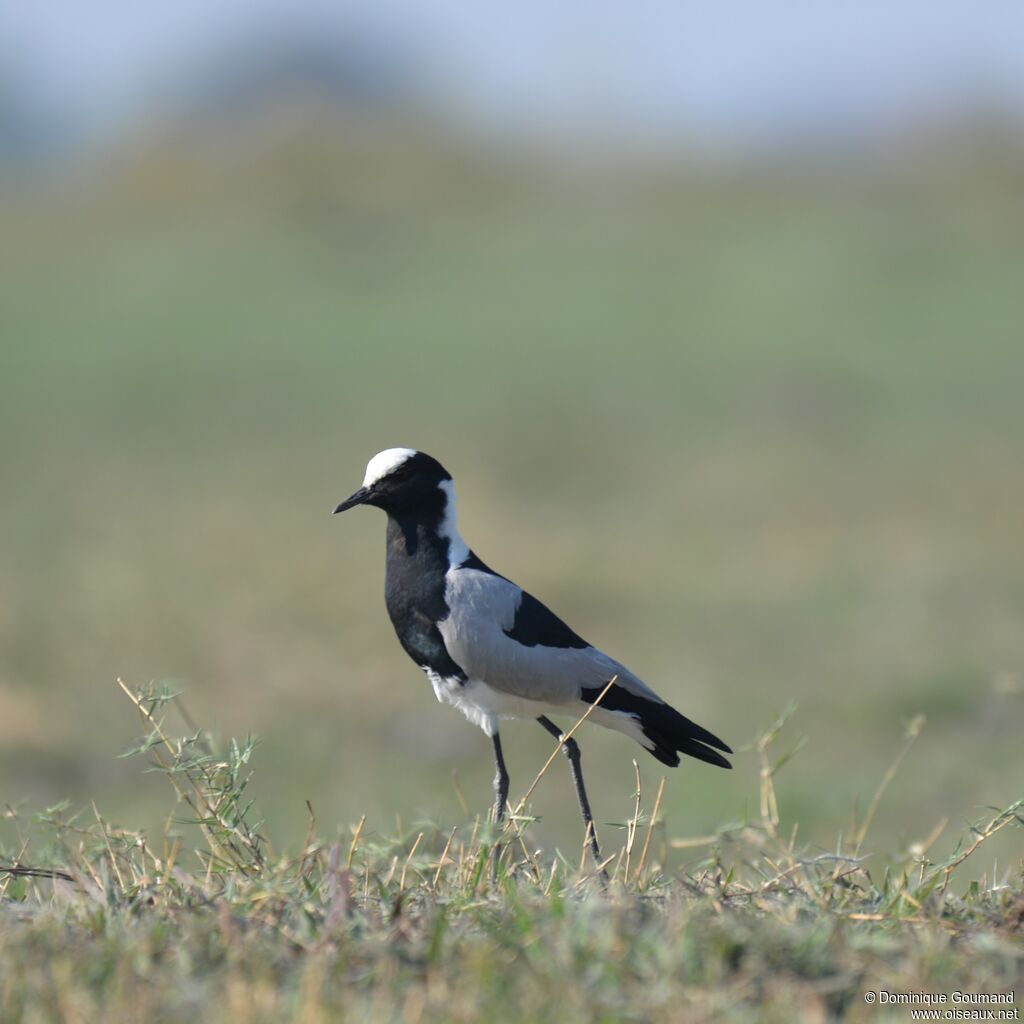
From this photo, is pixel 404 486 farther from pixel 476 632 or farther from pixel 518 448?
pixel 518 448

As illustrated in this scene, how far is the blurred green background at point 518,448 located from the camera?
31.0 ft

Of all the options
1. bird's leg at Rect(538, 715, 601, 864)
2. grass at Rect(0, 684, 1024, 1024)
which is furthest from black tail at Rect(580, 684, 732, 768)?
grass at Rect(0, 684, 1024, 1024)

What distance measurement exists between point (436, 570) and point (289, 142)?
3142 cm

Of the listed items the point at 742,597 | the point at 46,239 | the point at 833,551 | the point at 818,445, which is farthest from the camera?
the point at 46,239

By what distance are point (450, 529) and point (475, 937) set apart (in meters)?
1.45

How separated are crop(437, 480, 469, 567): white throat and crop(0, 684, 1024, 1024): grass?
0.78 metres

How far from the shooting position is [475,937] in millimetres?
3695

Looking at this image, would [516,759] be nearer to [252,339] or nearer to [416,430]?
[416,430]

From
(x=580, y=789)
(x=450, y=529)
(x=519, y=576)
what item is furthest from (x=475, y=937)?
(x=519, y=576)

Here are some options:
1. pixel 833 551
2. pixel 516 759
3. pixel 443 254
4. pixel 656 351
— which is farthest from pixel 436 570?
pixel 443 254

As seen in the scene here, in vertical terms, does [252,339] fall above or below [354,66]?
below

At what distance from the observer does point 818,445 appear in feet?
58.9

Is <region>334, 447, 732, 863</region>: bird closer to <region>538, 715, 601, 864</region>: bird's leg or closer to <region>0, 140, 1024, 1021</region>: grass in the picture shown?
<region>538, 715, 601, 864</region>: bird's leg

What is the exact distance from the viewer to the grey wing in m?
4.77
